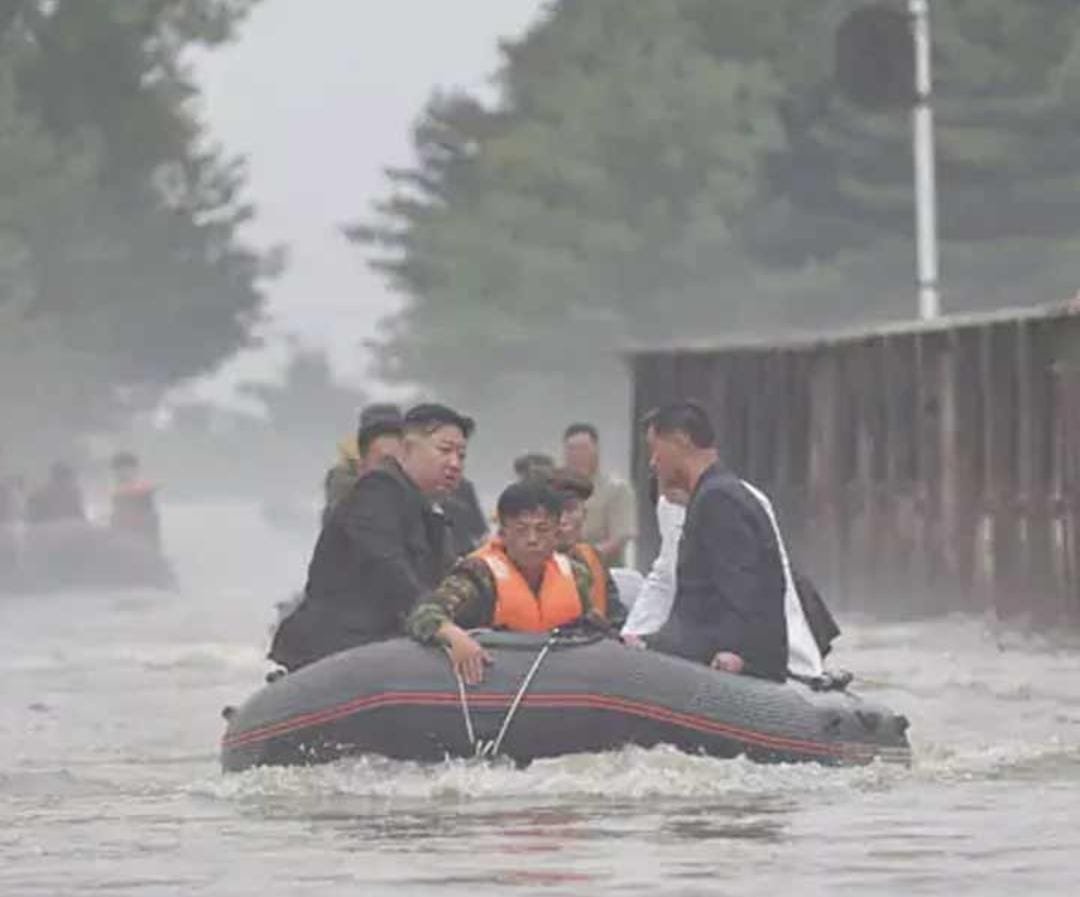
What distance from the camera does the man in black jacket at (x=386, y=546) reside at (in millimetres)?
19172

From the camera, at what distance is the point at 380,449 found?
67.8 feet

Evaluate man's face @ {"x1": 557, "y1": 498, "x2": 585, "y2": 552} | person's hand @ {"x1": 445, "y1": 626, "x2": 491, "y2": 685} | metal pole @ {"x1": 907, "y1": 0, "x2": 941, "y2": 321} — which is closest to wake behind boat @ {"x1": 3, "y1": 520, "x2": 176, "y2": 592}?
metal pole @ {"x1": 907, "y1": 0, "x2": 941, "y2": 321}

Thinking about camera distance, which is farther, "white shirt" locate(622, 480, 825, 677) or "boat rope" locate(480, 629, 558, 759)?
"white shirt" locate(622, 480, 825, 677)

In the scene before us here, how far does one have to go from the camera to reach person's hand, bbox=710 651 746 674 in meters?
19.4

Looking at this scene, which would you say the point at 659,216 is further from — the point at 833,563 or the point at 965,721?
the point at 965,721

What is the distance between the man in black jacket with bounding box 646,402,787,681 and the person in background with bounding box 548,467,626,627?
1.29 ft

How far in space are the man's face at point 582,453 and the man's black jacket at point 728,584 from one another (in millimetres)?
8635

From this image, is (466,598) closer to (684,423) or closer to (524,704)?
(524,704)

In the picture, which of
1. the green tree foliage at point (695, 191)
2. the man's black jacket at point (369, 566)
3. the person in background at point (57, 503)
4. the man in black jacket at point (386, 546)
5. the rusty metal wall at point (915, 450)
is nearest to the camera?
the man in black jacket at point (386, 546)

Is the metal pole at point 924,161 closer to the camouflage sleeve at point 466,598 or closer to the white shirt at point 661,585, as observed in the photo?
the white shirt at point 661,585

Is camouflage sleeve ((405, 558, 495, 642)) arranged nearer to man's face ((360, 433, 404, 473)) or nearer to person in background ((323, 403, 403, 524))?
person in background ((323, 403, 403, 524))

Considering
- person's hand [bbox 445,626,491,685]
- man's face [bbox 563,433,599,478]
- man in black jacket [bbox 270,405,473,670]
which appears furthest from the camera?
man's face [bbox 563,433,599,478]

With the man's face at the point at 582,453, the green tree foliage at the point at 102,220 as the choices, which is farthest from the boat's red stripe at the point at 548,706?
the green tree foliage at the point at 102,220

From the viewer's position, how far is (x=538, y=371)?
115 meters
